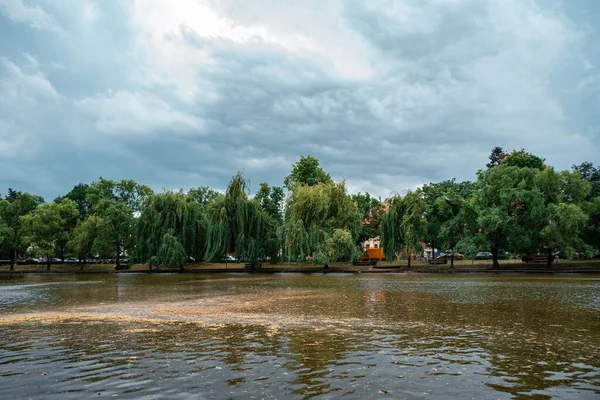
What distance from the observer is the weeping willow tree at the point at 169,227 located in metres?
58.1

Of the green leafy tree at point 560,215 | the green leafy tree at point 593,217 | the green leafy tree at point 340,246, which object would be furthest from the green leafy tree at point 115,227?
the green leafy tree at point 593,217

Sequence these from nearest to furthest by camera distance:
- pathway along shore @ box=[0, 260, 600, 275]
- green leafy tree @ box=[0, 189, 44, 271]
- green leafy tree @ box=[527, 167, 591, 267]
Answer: green leafy tree @ box=[527, 167, 591, 267], pathway along shore @ box=[0, 260, 600, 275], green leafy tree @ box=[0, 189, 44, 271]

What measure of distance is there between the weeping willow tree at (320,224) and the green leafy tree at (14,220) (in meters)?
47.6

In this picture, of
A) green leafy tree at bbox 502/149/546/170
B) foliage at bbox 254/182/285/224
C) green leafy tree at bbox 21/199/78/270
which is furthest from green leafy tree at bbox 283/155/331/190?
green leafy tree at bbox 21/199/78/270

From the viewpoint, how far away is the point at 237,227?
57125 mm

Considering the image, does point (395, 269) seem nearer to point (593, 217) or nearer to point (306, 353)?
point (593, 217)

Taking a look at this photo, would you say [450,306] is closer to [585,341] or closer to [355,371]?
[585,341]

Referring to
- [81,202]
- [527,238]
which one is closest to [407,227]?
[527,238]

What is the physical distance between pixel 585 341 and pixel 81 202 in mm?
114269

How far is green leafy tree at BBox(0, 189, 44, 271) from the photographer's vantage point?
75.4 metres

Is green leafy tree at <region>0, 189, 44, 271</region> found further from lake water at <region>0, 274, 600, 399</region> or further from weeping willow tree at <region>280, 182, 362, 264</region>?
lake water at <region>0, 274, 600, 399</region>

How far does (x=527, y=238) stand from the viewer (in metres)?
48.9

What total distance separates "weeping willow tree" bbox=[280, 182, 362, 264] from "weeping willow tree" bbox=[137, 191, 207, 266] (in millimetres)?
12419

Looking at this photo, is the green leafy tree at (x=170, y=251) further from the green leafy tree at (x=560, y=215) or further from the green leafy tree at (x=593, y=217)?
the green leafy tree at (x=593, y=217)
